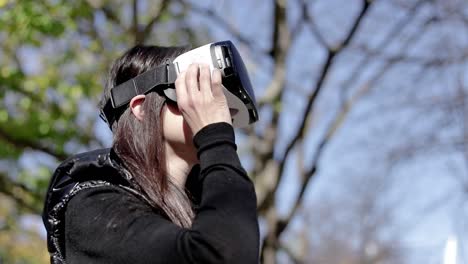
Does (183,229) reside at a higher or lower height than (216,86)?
lower

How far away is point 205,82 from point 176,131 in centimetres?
15

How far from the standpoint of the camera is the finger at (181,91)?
1.66 meters

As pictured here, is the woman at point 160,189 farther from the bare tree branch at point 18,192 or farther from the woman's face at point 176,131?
the bare tree branch at point 18,192

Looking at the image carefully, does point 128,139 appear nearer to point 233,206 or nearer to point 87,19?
point 233,206

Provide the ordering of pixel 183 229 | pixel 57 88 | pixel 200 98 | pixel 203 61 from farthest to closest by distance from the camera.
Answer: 1. pixel 57 88
2. pixel 203 61
3. pixel 200 98
4. pixel 183 229

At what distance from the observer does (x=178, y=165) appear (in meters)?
1.76

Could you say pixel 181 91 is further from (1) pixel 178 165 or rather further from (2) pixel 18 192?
(2) pixel 18 192

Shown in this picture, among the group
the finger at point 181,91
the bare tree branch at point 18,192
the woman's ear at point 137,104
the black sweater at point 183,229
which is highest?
the finger at point 181,91

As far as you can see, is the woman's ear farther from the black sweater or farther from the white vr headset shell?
the black sweater

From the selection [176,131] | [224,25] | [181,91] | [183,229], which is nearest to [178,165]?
[176,131]

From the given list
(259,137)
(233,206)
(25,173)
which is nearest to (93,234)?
(233,206)

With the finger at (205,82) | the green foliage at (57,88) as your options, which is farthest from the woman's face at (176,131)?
the green foliage at (57,88)

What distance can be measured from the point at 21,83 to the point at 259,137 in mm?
2805

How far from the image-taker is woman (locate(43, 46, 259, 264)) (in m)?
1.46
